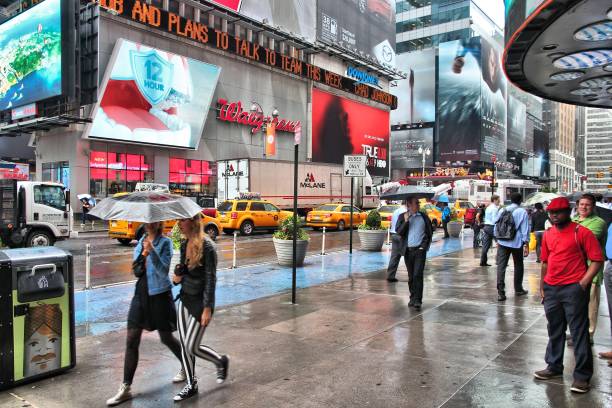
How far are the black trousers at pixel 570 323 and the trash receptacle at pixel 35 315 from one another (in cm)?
473

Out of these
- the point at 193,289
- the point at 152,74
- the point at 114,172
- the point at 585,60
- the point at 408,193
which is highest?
the point at 152,74

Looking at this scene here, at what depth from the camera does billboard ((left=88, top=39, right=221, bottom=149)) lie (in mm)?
29281

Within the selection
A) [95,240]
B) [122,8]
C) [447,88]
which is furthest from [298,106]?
[447,88]

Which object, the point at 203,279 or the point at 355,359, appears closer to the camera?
the point at 203,279

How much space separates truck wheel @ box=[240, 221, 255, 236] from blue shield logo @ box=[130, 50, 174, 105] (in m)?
12.8

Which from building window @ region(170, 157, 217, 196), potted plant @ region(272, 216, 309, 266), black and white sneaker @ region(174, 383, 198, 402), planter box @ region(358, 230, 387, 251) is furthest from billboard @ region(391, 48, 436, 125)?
black and white sneaker @ region(174, 383, 198, 402)

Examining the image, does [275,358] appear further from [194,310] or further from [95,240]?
[95,240]

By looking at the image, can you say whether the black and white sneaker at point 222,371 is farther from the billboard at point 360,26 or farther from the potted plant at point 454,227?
the billboard at point 360,26

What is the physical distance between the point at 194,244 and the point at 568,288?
3.48 m

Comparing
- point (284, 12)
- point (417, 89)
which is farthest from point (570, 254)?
point (417, 89)

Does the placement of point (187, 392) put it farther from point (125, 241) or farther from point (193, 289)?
point (125, 241)

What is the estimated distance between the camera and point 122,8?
3059 cm

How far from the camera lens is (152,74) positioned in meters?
31.3

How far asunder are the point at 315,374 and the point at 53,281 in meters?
2.71
